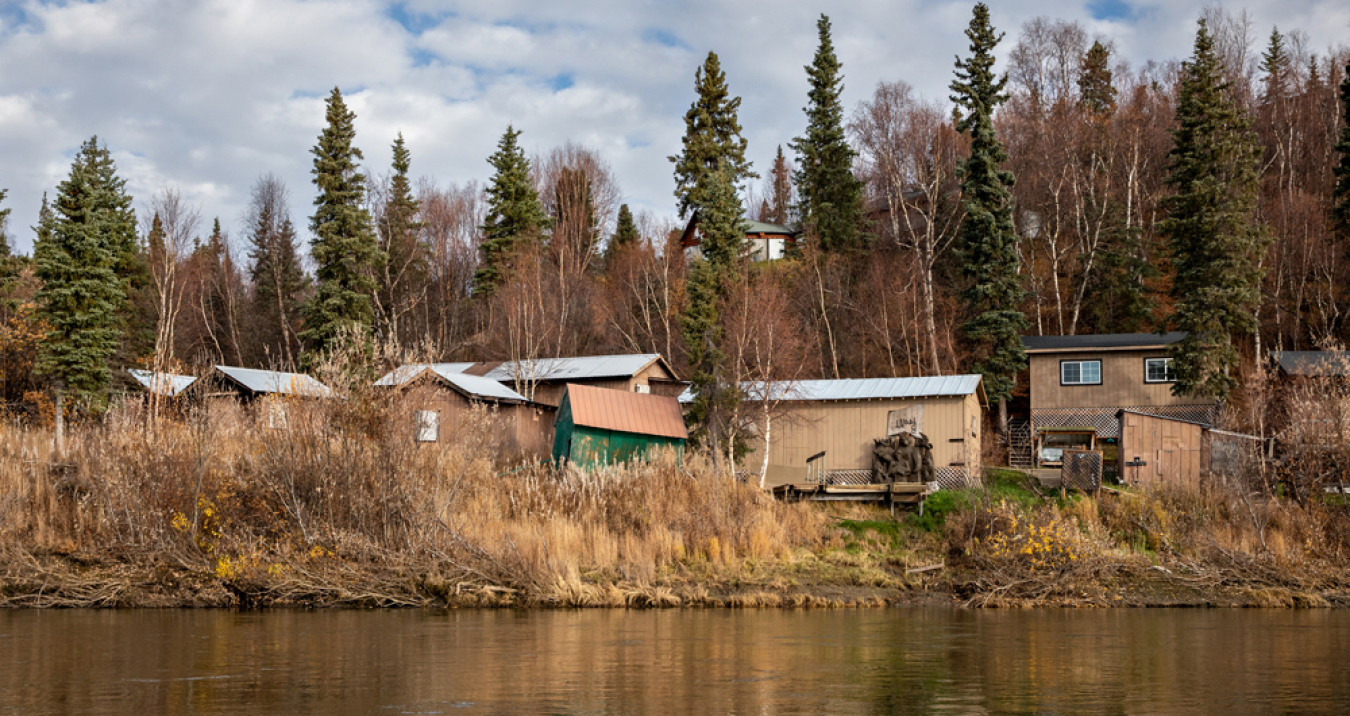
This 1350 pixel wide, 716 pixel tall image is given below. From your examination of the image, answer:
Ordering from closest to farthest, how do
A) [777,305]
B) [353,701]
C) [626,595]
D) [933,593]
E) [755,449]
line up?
[353,701]
[626,595]
[933,593]
[755,449]
[777,305]

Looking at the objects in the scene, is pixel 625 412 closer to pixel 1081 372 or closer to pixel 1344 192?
pixel 1081 372

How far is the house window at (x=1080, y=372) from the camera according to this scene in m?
49.6

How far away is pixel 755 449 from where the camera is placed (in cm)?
Answer: 3869

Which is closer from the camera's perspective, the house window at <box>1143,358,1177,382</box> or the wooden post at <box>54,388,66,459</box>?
the wooden post at <box>54,388,66,459</box>

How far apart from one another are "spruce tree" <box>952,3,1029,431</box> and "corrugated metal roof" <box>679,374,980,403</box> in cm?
838

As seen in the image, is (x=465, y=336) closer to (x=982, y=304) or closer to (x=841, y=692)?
(x=982, y=304)

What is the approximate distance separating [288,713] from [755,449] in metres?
28.4

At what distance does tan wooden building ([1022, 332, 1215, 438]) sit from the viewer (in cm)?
4869

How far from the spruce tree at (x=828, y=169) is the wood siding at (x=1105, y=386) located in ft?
51.5

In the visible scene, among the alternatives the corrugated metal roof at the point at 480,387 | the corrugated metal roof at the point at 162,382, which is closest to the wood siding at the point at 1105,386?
the corrugated metal roof at the point at 480,387

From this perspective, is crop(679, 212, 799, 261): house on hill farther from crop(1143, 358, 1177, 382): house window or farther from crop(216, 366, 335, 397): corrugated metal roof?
crop(216, 366, 335, 397): corrugated metal roof

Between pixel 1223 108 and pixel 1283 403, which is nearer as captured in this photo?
pixel 1283 403

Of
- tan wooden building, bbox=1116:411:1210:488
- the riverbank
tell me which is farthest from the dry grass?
tan wooden building, bbox=1116:411:1210:488

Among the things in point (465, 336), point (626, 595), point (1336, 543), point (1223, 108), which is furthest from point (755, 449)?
point (465, 336)
